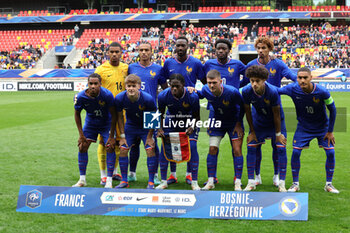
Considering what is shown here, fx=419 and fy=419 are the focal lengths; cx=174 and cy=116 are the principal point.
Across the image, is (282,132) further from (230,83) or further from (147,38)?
(147,38)

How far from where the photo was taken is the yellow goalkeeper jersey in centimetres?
739

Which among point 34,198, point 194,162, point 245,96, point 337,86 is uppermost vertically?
point 245,96

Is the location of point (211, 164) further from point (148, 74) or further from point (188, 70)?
point (148, 74)

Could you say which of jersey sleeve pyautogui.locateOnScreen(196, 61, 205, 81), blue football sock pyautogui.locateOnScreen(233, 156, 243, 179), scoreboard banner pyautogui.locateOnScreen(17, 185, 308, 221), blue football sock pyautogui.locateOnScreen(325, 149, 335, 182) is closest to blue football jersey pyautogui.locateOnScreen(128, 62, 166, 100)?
jersey sleeve pyautogui.locateOnScreen(196, 61, 205, 81)

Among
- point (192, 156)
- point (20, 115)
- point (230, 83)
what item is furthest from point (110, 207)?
point (20, 115)

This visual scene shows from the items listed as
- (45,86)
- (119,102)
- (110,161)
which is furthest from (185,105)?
(45,86)

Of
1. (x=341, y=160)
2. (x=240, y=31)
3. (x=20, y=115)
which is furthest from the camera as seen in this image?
(x=240, y=31)

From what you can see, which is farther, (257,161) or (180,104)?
(257,161)

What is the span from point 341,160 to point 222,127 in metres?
3.73

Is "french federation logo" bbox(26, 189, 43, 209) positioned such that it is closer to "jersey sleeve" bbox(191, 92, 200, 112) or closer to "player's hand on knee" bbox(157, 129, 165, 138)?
"player's hand on knee" bbox(157, 129, 165, 138)

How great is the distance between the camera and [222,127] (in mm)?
6824

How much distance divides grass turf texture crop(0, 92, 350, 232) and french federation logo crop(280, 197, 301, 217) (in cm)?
14

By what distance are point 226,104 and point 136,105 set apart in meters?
1.41

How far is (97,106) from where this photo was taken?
6836 mm
